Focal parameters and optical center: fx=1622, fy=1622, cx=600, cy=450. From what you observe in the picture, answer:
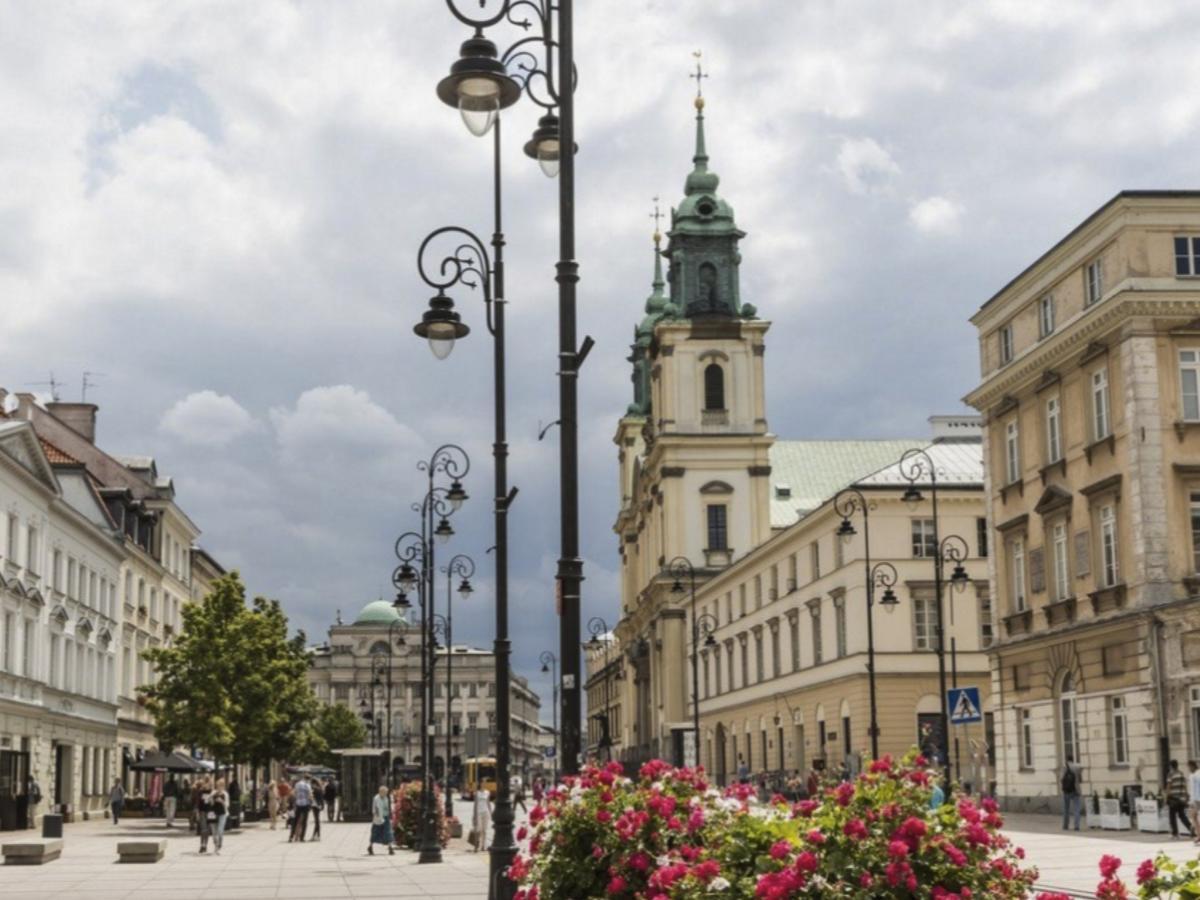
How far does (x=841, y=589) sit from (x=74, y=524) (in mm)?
29144

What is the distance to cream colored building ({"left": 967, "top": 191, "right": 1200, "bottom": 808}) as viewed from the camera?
3738 centimetres

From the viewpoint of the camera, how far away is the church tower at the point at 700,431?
9794cm

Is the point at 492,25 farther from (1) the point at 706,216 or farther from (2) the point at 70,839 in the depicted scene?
(1) the point at 706,216

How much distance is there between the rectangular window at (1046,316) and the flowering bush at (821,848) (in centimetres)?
3553

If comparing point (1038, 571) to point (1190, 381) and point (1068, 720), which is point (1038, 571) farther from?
point (1190, 381)

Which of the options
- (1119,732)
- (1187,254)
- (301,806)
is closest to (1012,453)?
(1187,254)

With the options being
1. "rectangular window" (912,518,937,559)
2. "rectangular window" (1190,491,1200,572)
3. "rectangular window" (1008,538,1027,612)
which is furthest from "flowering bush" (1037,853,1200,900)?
"rectangular window" (912,518,937,559)

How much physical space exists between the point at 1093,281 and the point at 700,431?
58183 mm

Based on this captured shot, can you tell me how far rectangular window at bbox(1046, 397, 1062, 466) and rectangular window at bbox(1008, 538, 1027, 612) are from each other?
323 centimetres

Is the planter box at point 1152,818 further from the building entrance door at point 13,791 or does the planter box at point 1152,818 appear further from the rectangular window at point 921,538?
the building entrance door at point 13,791

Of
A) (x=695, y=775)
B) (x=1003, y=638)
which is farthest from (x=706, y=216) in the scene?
(x=695, y=775)

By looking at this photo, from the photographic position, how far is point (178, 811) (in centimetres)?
6769

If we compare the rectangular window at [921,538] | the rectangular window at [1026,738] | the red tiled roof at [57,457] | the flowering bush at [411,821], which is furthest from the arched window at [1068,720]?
the red tiled roof at [57,457]

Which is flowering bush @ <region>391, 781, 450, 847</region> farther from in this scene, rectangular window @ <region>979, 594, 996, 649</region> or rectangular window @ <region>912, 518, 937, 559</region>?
rectangular window @ <region>979, 594, 996, 649</region>
